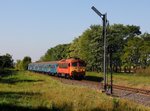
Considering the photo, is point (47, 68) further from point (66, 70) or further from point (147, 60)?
point (147, 60)

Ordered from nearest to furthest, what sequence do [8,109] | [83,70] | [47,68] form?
[8,109] → [83,70] → [47,68]

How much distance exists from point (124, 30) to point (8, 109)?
102 m

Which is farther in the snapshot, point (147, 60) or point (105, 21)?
point (147, 60)

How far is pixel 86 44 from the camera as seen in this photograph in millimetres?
96250

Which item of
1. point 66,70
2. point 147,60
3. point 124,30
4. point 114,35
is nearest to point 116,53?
point 114,35

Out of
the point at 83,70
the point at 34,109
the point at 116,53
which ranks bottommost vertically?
the point at 34,109

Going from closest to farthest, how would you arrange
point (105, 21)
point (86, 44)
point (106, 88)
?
point (105, 21) < point (106, 88) < point (86, 44)

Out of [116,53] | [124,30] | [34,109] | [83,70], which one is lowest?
[34,109]

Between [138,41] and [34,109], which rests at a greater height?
[138,41]

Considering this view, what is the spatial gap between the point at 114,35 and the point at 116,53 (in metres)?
4.91

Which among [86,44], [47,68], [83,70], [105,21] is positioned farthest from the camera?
[86,44]

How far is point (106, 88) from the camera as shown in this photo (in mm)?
30281

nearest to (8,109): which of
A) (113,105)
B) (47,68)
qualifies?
(113,105)

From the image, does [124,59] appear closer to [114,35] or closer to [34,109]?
[114,35]
